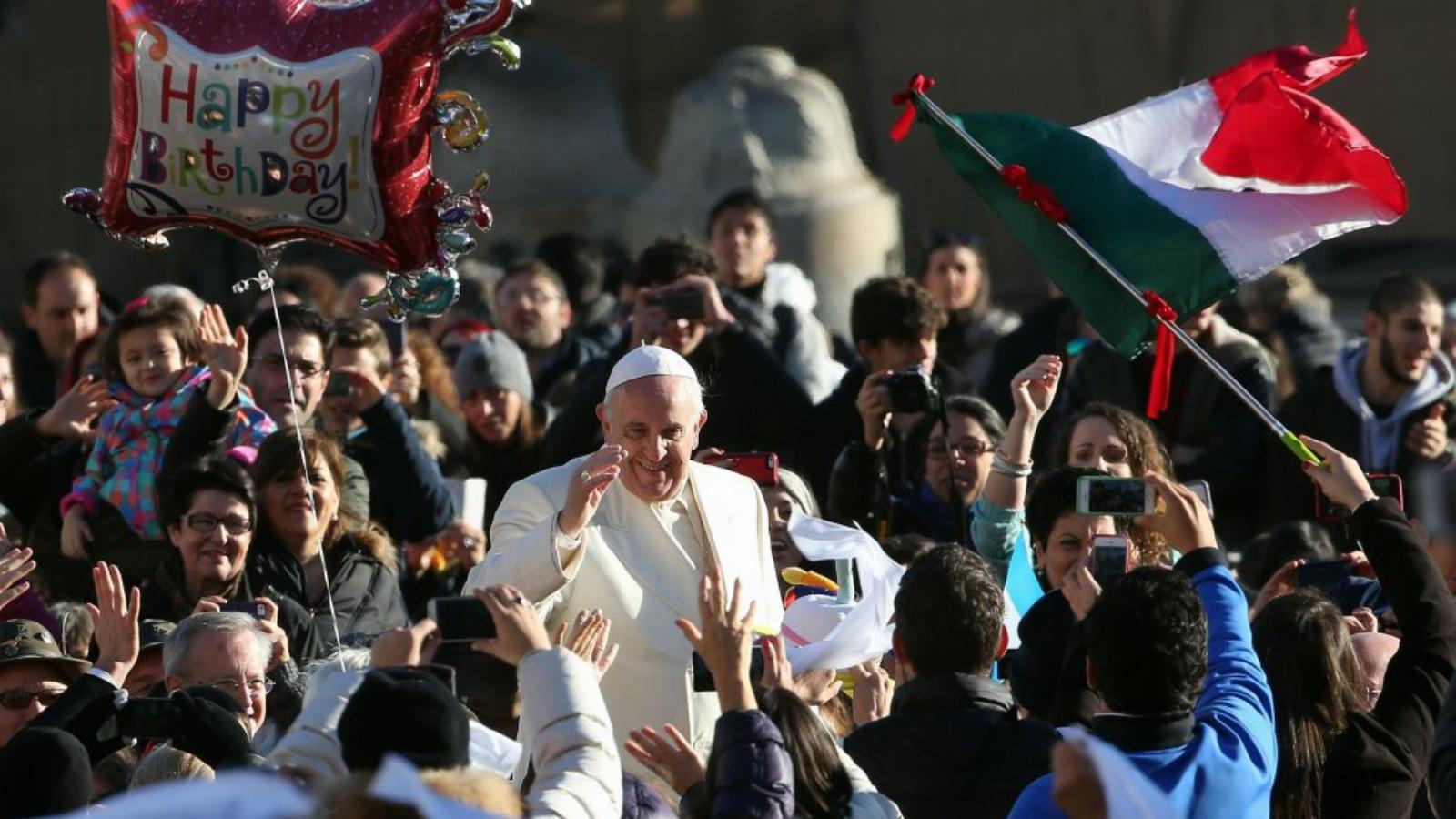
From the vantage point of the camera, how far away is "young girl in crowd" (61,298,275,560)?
8.43 meters

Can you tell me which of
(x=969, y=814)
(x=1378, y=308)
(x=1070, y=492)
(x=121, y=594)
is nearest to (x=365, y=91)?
(x=121, y=594)

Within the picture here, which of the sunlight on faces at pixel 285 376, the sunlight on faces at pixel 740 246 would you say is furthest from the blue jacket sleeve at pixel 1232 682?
the sunlight on faces at pixel 740 246

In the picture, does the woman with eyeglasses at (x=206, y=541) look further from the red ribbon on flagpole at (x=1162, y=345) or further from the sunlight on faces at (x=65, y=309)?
the sunlight on faces at (x=65, y=309)

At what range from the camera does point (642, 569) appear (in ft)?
21.9

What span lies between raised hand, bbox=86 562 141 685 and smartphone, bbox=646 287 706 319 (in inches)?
116

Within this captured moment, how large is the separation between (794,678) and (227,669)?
48.6 inches

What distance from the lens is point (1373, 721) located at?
607cm

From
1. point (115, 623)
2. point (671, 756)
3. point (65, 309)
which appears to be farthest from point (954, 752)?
point (65, 309)

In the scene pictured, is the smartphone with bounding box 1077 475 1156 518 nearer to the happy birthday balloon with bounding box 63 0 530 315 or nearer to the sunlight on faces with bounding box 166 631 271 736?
the happy birthday balloon with bounding box 63 0 530 315

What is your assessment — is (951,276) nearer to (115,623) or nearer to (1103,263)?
(1103,263)

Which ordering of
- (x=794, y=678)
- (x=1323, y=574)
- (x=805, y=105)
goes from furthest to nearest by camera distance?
(x=805, y=105) → (x=1323, y=574) → (x=794, y=678)

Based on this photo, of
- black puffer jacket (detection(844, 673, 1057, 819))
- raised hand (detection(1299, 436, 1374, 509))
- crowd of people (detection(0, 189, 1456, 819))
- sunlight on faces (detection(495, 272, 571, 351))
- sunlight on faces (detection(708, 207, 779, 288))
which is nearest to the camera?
crowd of people (detection(0, 189, 1456, 819))

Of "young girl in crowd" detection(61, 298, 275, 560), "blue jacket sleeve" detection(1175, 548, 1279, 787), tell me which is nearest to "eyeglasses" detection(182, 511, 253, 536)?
"young girl in crowd" detection(61, 298, 275, 560)

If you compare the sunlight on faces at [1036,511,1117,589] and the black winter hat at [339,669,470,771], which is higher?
the sunlight on faces at [1036,511,1117,589]
